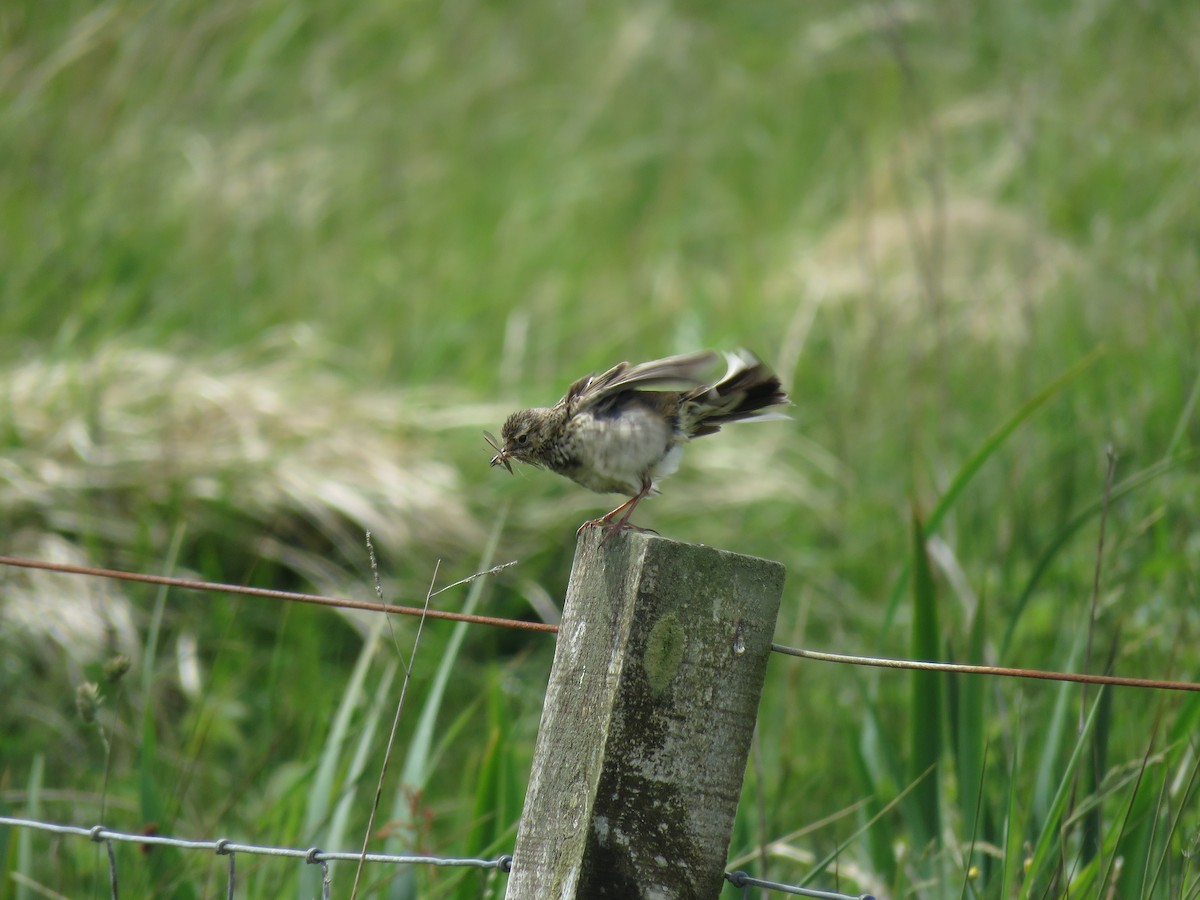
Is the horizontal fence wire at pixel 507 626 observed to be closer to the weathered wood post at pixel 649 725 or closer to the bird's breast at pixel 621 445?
the weathered wood post at pixel 649 725

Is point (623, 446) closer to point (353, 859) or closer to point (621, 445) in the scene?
point (621, 445)

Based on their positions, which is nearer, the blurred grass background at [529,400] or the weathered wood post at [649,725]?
the weathered wood post at [649,725]

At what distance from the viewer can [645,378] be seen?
190 cm

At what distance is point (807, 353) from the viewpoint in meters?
6.37

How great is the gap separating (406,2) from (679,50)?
240 centimetres

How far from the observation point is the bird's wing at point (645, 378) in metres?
1.83

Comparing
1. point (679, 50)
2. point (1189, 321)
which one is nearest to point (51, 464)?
point (1189, 321)

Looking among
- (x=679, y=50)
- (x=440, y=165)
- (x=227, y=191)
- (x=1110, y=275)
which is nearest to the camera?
(x=1110, y=275)

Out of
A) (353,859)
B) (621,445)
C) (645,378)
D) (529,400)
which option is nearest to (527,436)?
(621,445)

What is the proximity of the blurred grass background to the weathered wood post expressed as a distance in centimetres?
58

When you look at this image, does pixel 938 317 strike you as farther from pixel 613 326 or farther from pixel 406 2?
pixel 406 2

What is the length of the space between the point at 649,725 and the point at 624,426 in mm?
790

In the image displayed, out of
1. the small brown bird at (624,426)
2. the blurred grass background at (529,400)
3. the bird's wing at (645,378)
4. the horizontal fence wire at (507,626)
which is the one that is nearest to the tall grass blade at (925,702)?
the blurred grass background at (529,400)

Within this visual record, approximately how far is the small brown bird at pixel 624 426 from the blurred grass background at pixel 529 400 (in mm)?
172
